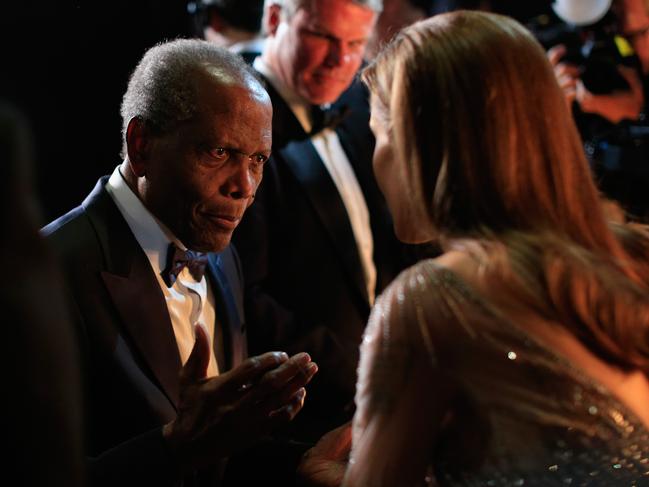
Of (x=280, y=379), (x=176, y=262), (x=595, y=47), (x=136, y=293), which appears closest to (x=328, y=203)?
(x=176, y=262)

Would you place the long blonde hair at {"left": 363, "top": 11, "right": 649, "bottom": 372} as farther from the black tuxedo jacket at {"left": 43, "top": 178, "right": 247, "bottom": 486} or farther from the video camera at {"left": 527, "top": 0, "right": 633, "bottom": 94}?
the video camera at {"left": 527, "top": 0, "right": 633, "bottom": 94}

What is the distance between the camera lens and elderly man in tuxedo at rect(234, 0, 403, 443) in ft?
8.63

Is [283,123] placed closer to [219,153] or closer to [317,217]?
[317,217]

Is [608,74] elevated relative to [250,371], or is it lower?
lower

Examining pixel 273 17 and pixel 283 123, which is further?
pixel 273 17

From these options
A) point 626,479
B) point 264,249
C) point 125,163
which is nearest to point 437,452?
point 626,479

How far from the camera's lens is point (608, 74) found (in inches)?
134

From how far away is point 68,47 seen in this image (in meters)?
2.36

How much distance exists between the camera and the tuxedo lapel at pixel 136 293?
178 centimetres

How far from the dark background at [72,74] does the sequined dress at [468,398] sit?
4.42 ft

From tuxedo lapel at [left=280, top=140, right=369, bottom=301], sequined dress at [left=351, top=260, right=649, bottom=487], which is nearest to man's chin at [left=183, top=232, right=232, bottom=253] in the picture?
sequined dress at [left=351, top=260, right=649, bottom=487]

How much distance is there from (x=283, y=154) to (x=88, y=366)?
1.30 meters

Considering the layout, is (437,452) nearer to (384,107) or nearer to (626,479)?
(626,479)

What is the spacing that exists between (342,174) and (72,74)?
986 mm
